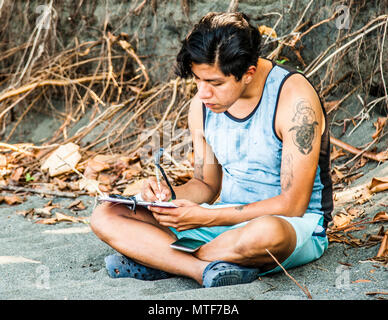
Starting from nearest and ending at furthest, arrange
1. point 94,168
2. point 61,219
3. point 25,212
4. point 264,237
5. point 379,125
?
1. point 264,237
2. point 61,219
3. point 25,212
4. point 379,125
5. point 94,168

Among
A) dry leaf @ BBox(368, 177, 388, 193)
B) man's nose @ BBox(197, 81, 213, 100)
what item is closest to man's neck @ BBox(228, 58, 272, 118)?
man's nose @ BBox(197, 81, 213, 100)

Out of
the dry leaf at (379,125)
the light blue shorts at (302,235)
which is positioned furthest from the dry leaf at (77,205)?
the dry leaf at (379,125)

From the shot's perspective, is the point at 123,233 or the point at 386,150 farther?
the point at 386,150

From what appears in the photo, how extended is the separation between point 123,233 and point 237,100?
860 millimetres

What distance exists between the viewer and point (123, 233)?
2.63 meters

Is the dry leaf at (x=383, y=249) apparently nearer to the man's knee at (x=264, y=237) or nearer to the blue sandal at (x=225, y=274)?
the man's knee at (x=264, y=237)

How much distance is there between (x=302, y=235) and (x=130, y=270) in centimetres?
83

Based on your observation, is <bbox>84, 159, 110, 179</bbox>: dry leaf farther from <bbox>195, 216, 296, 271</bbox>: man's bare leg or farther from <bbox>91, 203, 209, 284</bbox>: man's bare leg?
<bbox>195, 216, 296, 271</bbox>: man's bare leg

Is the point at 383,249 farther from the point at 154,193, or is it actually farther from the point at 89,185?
the point at 89,185

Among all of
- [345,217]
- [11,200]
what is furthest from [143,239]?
[11,200]

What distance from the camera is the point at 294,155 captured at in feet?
8.00

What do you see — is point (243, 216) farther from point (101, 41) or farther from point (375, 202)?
point (101, 41)
